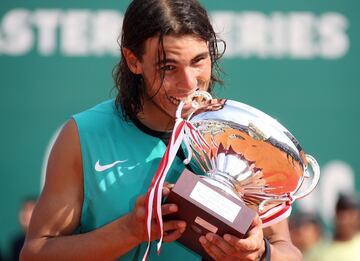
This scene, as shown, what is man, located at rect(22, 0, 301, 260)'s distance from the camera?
1899mm

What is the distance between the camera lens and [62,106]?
18.0 ft

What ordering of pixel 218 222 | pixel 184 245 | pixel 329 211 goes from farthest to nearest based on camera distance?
pixel 329 211 < pixel 184 245 < pixel 218 222

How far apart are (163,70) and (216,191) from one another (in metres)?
0.33

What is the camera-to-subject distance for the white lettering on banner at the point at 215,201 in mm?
1702

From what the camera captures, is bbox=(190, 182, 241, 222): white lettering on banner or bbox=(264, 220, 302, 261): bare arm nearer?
bbox=(190, 182, 241, 222): white lettering on banner

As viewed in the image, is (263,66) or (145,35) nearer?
(145,35)

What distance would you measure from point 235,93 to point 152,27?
3.41 meters

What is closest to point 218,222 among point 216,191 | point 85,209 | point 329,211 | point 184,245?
point 216,191

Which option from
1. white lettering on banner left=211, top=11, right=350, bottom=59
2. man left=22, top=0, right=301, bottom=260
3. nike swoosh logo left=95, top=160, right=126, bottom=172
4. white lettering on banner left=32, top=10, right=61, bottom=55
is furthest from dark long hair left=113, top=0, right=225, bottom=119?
white lettering on banner left=32, top=10, right=61, bottom=55

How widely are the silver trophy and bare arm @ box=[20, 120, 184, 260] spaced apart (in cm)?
24

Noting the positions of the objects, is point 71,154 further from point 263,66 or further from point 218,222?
point 263,66

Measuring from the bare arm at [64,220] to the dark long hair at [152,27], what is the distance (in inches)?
6.2

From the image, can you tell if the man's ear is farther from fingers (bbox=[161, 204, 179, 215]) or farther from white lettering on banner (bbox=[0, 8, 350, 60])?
white lettering on banner (bbox=[0, 8, 350, 60])

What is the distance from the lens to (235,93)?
17.5 feet
